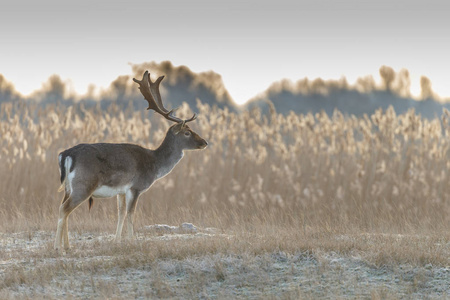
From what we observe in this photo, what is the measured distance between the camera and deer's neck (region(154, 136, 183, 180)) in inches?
396

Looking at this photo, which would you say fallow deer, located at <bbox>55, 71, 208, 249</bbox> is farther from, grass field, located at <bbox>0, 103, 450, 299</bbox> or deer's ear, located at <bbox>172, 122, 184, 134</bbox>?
grass field, located at <bbox>0, 103, 450, 299</bbox>

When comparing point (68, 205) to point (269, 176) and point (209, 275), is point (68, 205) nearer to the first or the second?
point (209, 275)

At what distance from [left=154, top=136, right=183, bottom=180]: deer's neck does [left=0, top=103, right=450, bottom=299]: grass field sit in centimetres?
98

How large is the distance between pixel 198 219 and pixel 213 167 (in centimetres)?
215

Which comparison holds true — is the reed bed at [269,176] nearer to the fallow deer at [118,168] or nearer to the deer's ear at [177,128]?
Answer: the fallow deer at [118,168]

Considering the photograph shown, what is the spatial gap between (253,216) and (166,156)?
2.77 meters

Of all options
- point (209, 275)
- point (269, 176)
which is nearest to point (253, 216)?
point (269, 176)

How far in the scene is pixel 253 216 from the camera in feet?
40.3

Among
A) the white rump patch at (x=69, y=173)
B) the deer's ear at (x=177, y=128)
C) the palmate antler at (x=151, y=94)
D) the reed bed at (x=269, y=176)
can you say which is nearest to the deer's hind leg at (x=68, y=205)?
the white rump patch at (x=69, y=173)

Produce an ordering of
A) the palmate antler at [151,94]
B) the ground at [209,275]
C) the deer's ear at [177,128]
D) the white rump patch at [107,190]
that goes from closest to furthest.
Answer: the ground at [209,275] → the white rump patch at [107,190] → the deer's ear at [177,128] → the palmate antler at [151,94]

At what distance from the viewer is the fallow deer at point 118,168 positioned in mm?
8812

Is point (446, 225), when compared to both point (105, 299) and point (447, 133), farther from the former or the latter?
point (105, 299)

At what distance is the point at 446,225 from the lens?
11938mm

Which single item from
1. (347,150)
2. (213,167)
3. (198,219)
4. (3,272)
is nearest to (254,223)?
(198,219)
